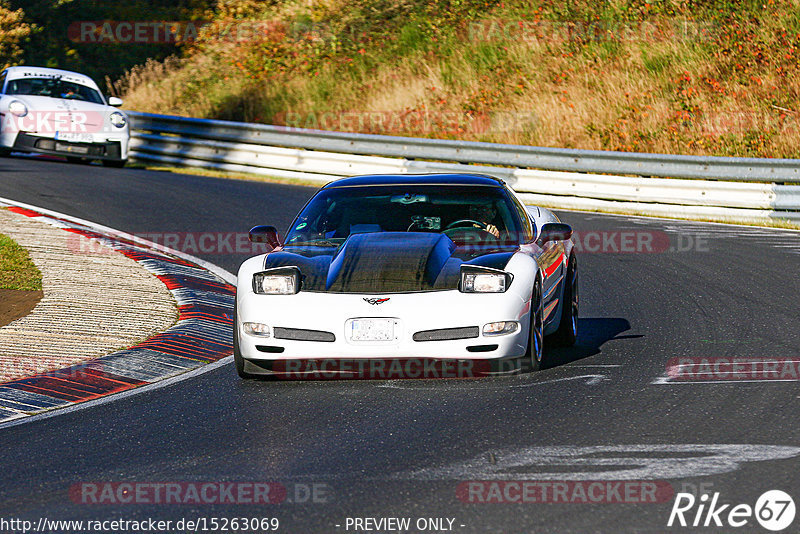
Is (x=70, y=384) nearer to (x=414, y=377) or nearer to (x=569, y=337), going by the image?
(x=414, y=377)

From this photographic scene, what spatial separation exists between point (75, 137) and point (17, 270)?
9.93 meters

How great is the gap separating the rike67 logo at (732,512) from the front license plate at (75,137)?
17.6m

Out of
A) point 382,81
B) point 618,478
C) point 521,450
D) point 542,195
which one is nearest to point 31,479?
point 521,450

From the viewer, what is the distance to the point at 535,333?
786cm

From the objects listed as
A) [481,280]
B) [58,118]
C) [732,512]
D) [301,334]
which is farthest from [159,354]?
[58,118]

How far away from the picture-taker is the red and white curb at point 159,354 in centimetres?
768

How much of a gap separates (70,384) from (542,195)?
12199 mm

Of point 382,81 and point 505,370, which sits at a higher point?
point 382,81

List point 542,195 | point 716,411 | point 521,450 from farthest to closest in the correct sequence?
point 542,195 → point 716,411 → point 521,450

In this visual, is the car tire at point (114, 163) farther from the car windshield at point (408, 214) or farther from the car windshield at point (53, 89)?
the car windshield at point (408, 214)

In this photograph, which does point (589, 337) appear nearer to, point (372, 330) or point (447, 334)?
point (447, 334)

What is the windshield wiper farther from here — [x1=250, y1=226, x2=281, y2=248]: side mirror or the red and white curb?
the red and white curb

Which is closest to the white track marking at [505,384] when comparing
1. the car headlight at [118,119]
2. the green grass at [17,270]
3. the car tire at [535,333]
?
the car tire at [535,333]

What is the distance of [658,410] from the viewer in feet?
22.4
